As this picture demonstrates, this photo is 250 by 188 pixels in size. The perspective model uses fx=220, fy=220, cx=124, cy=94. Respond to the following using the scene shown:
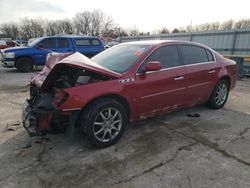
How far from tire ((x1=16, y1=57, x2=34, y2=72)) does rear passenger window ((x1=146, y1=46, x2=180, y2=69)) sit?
9241mm

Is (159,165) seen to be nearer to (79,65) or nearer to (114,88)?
(114,88)

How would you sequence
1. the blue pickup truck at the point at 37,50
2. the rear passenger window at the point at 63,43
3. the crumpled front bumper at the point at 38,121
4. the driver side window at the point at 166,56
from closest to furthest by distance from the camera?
the crumpled front bumper at the point at 38,121 < the driver side window at the point at 166,56 < the blue pickup truck at the point at 37,50 < the rear passenger window at the point at 63,43

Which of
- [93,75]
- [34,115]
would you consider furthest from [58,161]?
[93,75]

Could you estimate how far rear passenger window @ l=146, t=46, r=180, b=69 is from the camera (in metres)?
3.91

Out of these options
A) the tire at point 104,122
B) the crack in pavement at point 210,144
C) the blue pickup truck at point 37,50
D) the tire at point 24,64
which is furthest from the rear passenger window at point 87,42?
the tire at point 104,122

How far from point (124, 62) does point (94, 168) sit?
180 centimetres

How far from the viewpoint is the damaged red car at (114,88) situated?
3098 mm

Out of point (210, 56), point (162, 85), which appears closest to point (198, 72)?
point (210, 56)

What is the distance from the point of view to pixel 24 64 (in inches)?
446

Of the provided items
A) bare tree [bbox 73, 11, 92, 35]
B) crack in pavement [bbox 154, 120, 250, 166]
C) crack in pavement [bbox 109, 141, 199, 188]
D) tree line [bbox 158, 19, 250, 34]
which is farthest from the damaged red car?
bare tree [bbox 73, 11, 92, 35]

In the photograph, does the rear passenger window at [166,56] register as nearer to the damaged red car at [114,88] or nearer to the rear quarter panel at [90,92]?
the damaged red car at [114,88]

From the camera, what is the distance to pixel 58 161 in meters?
3.04

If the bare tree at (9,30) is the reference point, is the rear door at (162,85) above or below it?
below

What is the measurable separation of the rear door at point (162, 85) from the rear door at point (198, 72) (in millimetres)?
201
